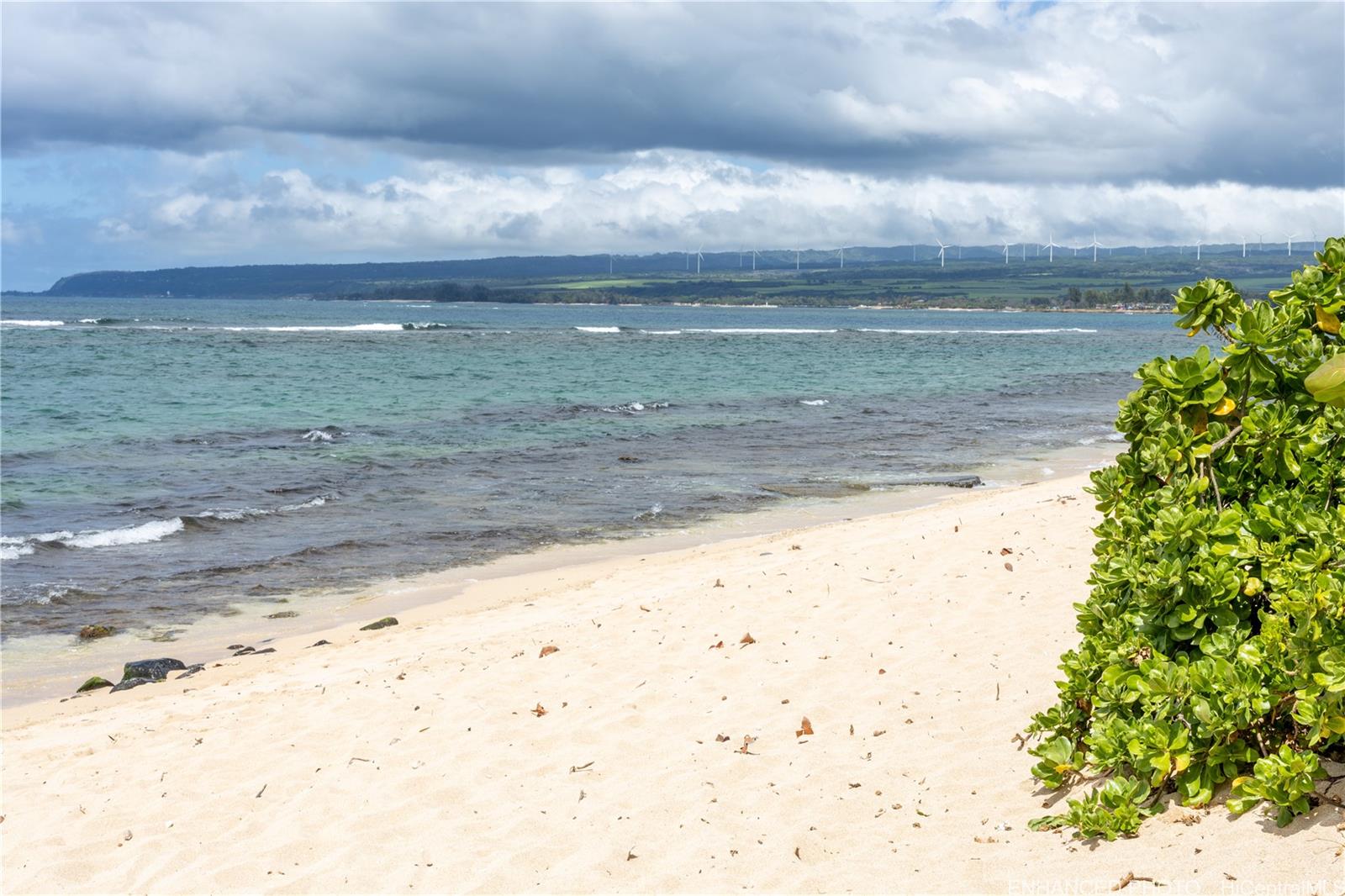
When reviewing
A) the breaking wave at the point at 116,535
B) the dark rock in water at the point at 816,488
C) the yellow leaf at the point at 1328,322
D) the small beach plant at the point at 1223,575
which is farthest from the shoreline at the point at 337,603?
the yellow leaf at the point at 1328,322

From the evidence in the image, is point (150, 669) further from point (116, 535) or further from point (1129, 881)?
point (1129, 881)

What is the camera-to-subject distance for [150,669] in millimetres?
10430

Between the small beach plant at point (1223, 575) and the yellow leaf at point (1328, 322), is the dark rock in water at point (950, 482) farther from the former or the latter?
the yellow leaf at point (1328, 322)

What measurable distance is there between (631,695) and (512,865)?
7.38 feet

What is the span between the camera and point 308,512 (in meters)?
18.7

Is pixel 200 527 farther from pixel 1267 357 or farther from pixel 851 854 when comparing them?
pixel 1267 357

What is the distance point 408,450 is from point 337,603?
43.6 feet

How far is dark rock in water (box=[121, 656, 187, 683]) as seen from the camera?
10344 millimetres

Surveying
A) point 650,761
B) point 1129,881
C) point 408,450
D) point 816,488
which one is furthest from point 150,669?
point 408,450

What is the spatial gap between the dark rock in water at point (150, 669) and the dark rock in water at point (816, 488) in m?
11.6

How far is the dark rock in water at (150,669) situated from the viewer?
10344 mm

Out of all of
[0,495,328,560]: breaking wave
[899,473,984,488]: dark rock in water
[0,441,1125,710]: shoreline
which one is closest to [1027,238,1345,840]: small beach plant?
[0,441,1125,710]: shoreline

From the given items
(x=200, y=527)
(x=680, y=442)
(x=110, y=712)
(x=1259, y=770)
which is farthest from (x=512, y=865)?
(x=680, y=442)

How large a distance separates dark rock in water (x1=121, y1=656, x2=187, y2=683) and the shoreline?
41cm
